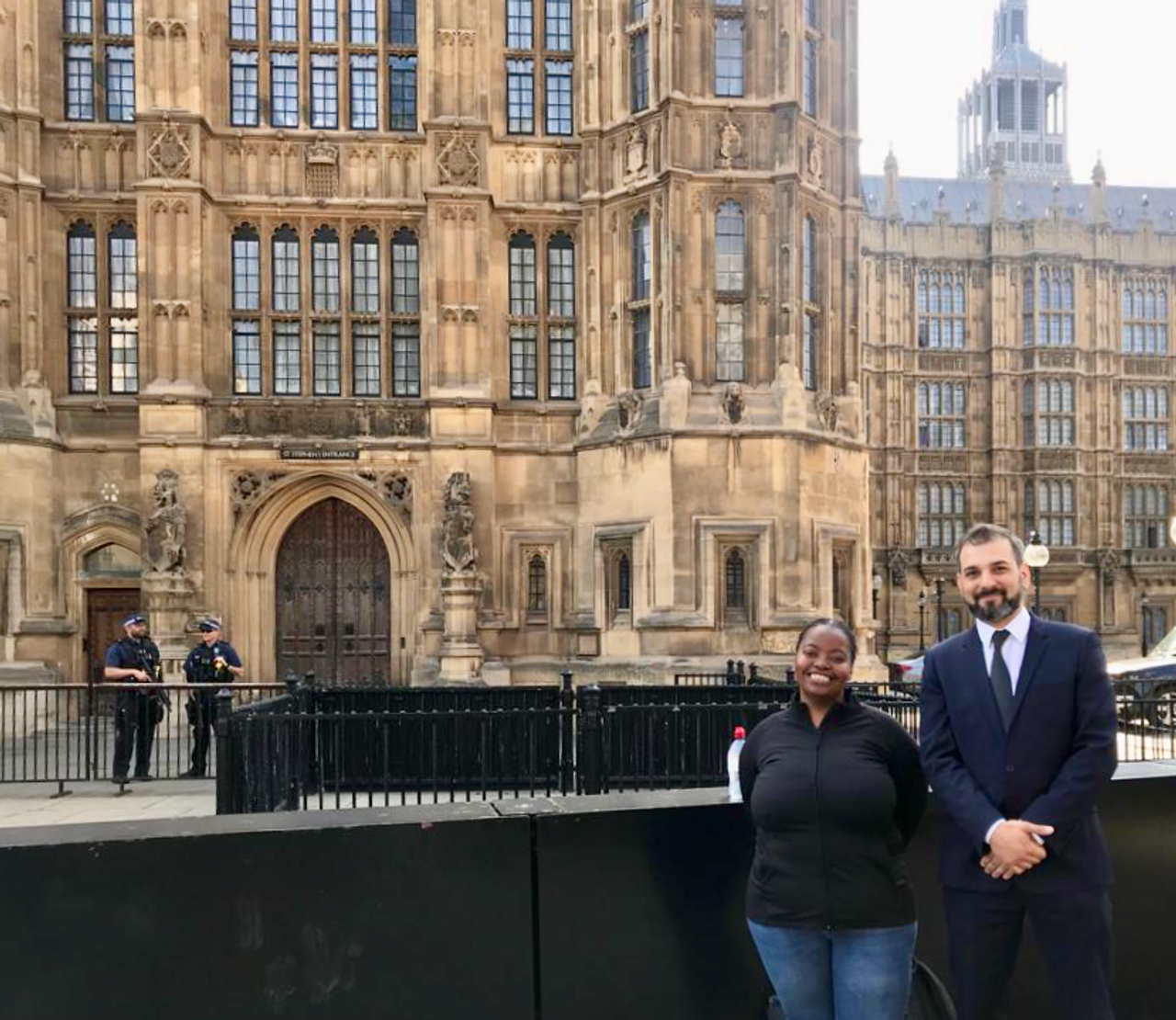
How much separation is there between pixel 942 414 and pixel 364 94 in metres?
30.2

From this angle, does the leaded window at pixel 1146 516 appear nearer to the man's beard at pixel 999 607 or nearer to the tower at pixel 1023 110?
the tower at pixel 1023 110

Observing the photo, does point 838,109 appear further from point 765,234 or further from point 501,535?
point 501,535

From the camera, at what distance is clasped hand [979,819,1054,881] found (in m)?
2.90

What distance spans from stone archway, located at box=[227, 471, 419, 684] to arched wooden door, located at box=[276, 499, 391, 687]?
0.41 feet

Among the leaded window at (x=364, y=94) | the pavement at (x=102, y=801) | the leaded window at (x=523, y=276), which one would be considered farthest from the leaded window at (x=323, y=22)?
the pavement at (x=102, y=801)

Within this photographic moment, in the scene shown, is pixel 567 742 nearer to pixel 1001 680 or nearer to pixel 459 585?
pixel 1001 680

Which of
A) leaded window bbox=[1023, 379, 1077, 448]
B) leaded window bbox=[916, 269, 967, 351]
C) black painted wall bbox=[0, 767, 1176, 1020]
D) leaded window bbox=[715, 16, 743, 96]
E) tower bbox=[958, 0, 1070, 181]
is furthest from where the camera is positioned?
tower bbox=[958, 0, 1070, 181]

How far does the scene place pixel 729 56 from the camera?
1745 centimetres

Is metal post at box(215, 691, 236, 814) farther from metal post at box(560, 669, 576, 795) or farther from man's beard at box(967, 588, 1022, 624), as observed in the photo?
man's beard at box(967, 588, 1022, 624)

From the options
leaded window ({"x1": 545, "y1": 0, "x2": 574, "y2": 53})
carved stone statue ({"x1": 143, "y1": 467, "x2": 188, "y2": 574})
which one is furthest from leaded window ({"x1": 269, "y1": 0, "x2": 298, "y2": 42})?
carved stone statue ({"x1": 143, "y1": 467, "x2": 188, "y2": 574})

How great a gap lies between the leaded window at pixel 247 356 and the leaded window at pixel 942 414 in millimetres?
30602

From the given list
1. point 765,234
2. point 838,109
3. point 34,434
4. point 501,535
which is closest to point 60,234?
point 34,434

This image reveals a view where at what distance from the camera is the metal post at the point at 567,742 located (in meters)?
9.52

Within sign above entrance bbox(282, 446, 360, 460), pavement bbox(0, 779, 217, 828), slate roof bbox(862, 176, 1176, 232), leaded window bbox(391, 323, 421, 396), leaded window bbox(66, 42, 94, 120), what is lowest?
pavement bbox(0, 779, 217, 828)
